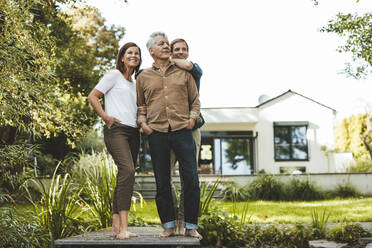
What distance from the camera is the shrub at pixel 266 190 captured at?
9.27m

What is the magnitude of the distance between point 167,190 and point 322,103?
15955mm

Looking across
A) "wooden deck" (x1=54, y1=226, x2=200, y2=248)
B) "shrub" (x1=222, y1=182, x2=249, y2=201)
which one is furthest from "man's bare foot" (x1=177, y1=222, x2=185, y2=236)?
"shrub" (x1=222, y1=182, x2=249, y2=201)

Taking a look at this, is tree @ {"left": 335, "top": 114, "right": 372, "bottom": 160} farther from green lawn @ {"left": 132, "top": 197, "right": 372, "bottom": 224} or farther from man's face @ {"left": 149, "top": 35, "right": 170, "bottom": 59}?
man's face @ {"left": 149, "top": 35, "right": 170, "bottom": 59}

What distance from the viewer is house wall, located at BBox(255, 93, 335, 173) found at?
1728cm

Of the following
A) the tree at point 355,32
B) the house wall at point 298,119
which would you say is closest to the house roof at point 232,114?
the house wall at point 298,119

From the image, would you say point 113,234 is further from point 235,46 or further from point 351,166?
point 235,46

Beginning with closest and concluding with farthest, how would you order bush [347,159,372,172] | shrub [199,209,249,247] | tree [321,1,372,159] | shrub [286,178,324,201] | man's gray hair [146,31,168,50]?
man's gray hair [146,31,168,50] < shrub [199,209,249,247] < tree [321,1,372,159] < shrub [286,178,324,201] < bush [347,159,372,172]

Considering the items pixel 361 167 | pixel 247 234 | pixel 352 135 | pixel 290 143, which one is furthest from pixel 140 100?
pixel 352 135

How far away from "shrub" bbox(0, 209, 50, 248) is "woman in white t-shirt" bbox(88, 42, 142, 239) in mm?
834

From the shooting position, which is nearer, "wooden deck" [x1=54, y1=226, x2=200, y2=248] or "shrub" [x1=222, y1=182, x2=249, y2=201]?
"wooden deck" [x1=54, y1=226, x2=200, y2=248]

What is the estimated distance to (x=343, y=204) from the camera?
26.1 ft

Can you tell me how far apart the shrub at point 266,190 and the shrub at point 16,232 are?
6366mm

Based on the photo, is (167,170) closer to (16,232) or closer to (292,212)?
(16,232)

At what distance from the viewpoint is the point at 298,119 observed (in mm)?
17766
